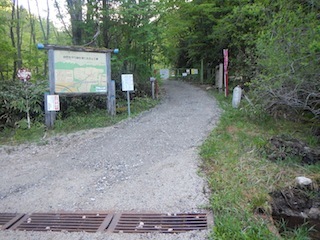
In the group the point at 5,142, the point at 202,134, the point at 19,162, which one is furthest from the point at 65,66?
the point at 202,134

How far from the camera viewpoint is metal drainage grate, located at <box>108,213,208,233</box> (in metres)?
2.67

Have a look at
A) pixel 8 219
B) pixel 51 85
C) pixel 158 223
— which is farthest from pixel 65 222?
pixel 51 85

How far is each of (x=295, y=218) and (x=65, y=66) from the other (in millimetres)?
6484

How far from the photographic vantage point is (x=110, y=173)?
4.11m

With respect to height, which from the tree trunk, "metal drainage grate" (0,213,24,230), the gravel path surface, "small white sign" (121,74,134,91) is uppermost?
the tree trunk

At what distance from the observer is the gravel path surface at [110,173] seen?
10.4 ft

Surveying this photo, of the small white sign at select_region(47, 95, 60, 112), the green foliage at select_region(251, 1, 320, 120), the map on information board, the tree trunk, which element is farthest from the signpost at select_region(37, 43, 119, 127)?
the green foliage at select_region(251, 1, 320, 120)

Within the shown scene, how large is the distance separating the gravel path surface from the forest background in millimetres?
1940

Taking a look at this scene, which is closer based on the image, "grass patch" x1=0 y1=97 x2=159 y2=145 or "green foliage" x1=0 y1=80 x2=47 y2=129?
"grass patch" x1=0 y1=97 x2=159 y2=145

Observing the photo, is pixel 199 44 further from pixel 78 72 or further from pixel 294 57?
pixel 294 57

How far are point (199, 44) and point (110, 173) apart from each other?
12357 millimetres

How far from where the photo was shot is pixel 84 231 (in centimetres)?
267

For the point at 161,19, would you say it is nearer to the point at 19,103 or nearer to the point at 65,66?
the point at 65,66

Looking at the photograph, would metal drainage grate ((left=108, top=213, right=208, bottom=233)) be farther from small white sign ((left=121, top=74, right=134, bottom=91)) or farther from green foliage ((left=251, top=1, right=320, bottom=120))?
small white sign ((left=121, top=74, right=134, bottom=91))
